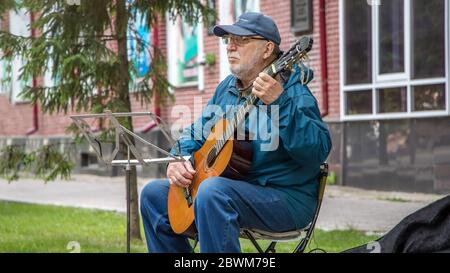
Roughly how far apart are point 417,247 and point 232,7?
38.8 feet

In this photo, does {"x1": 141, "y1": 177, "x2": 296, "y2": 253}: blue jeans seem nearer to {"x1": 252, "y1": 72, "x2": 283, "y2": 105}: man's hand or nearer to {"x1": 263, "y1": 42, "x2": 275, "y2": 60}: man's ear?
{"x1": 252, "y1": 72, "x2": 283, "y2": 105}: man's hand

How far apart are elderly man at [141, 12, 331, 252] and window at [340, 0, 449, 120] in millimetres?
7427

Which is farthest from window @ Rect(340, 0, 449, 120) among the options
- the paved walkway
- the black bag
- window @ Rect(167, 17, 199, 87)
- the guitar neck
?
the black bag

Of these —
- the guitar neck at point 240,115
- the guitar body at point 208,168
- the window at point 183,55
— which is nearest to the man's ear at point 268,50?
the guitar neck at point 240,115

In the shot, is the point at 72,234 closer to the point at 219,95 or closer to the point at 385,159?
the point at 219,95

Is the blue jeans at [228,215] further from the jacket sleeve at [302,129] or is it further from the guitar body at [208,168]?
the jacket sleeve at [302,129]

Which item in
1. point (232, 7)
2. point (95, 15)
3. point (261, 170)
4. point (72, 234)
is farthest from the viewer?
point (232, 7)

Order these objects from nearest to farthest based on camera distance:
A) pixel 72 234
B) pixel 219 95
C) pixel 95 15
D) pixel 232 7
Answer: pixel 219 95 < pixel 95 15 < pixel 72 234 < pixel 232 7

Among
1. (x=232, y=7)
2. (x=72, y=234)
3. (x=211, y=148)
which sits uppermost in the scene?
(x=232, y=7)

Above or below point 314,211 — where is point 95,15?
above

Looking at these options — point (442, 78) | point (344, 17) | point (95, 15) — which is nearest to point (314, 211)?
point (95, 15)

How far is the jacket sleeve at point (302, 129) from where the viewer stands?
456 centimetres

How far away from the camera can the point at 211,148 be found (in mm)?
4879

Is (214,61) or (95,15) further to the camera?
(214,61)
